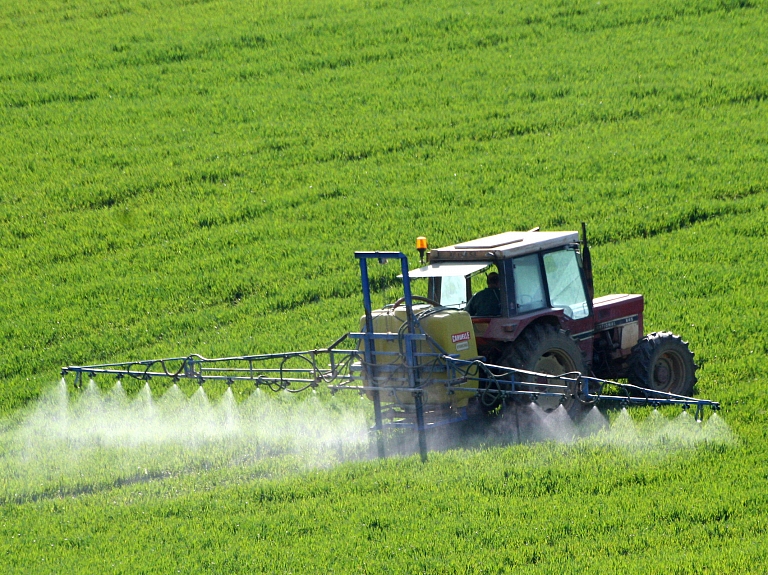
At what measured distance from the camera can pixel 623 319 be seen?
12.8 meters

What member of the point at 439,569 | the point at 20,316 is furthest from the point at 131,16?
the point at 439,569

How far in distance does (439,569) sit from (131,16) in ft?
101

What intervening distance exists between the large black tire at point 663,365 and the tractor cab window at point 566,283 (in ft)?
2.56

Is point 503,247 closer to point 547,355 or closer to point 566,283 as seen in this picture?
point 566,283

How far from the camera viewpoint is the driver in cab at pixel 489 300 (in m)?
11.6

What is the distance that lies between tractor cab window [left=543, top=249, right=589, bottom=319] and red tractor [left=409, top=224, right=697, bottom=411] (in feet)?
0.04

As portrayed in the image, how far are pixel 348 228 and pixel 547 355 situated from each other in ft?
30.6

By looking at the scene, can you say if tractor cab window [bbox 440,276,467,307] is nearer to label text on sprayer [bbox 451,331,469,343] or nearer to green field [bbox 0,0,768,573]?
label text on sprayer [bbox 451,331,469,343]

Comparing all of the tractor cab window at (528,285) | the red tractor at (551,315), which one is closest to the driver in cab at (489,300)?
the red tractor at (551,315)

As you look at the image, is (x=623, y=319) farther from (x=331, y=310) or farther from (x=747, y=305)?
(x=331, y=310)

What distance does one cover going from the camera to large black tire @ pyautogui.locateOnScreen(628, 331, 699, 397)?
40.0 feet

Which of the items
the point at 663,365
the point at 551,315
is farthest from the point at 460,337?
the point at 663,365

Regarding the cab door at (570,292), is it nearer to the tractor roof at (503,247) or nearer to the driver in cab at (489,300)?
the tractor roof at (503,247)

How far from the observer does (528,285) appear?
38.2 feet
